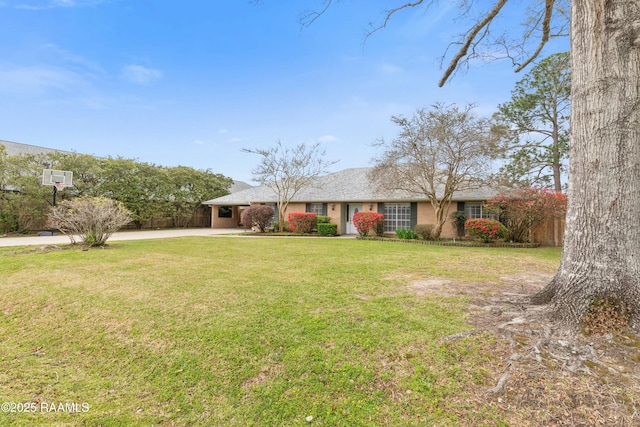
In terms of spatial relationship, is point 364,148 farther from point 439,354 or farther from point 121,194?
point 121,194

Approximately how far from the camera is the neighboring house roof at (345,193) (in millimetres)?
14953

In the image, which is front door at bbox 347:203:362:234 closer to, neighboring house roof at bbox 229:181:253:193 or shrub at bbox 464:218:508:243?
shrub at bbox 464:218:508:243

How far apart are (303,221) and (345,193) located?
3.42 meters

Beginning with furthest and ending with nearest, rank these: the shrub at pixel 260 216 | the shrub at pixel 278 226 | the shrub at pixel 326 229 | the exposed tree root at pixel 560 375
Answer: the shrub at pixel 278 226 → the shrub at pixel 260 216 → the shrub at pixel 326 229 → the exposed tree root at pixel 560 375

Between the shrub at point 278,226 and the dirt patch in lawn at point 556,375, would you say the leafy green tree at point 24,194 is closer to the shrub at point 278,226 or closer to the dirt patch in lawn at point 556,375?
the shrub at point 278,226

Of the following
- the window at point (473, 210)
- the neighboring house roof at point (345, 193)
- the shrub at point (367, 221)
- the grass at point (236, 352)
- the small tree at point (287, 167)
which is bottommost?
the grass at point (236, 352)

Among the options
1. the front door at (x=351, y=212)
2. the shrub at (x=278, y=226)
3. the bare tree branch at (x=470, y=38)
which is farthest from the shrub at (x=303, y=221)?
the bare tree branch at (x=470, y=38)

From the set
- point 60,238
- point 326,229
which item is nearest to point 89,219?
point 60,238

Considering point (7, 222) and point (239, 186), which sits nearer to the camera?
point (7, 222)

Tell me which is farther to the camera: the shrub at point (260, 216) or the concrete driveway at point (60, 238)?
the shrub at point (260, 216)

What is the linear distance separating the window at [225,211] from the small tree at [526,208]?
1976 centimetres

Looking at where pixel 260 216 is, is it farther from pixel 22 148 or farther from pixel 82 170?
pixel 22 148

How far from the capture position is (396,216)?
16.8 meters

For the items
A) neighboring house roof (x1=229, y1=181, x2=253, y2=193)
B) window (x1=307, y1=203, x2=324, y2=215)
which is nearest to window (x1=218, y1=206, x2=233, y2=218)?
neighboring house roof (x1=229, y1=181, x2=253, y2=193)
